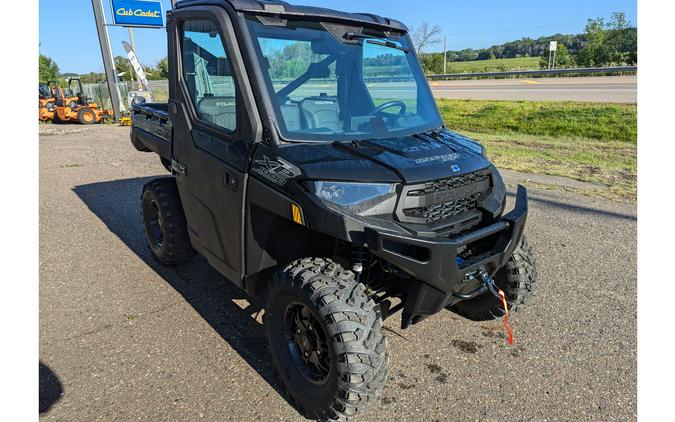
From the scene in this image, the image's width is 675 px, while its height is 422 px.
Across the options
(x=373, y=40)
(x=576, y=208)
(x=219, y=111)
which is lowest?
(x=576, y=208)

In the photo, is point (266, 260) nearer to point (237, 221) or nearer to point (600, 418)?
point (237, 221)

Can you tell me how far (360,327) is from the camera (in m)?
2.33

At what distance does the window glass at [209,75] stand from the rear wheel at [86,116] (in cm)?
1880

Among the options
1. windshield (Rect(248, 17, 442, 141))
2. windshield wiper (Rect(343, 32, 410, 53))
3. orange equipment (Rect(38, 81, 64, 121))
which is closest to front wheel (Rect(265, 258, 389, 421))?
windshield (Rect(248, 17, 442, 141))

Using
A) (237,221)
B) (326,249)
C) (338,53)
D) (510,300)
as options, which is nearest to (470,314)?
(510,300)

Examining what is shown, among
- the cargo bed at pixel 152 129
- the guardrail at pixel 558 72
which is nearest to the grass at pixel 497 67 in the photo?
the guardrail at pixel 558 72

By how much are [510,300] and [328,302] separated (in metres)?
1.71

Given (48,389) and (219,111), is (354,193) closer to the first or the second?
(219,111)

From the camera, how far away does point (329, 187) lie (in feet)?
7.82

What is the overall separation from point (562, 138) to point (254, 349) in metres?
11.9

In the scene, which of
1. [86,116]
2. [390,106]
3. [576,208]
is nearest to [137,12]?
[86,116]

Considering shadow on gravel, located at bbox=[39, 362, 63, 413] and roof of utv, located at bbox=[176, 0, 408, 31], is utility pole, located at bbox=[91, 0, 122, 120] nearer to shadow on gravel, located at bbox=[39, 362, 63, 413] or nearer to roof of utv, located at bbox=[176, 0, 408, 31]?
roof of utv, located at bbox=[176, 0, 408, 31]

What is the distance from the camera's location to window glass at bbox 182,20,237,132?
112 inches

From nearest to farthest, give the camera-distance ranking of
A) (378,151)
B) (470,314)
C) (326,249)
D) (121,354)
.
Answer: (378,151)
(326,249)
(121,354)
(470,314)
